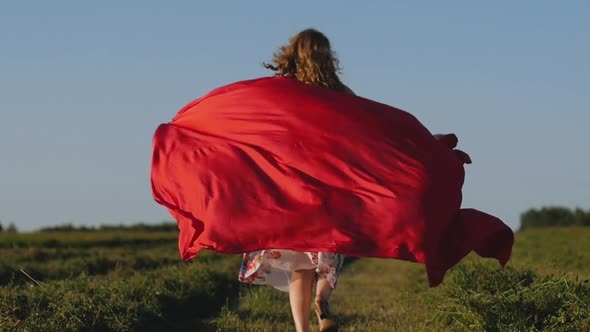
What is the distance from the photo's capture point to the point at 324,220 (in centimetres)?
845

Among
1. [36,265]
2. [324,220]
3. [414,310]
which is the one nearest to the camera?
[324,220]

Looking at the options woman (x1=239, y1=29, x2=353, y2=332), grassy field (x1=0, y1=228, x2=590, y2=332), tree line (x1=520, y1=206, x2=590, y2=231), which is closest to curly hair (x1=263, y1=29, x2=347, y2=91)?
woman (x1=239, y1=29, x2=353, y2=332)

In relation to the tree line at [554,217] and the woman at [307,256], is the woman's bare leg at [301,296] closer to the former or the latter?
the woman at [307,256]

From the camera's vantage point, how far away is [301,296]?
897cm

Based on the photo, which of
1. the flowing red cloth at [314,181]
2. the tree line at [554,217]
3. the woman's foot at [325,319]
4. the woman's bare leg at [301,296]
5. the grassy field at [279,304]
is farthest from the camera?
the tree line at [554,217]

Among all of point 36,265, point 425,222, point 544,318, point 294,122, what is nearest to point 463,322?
point 544,318

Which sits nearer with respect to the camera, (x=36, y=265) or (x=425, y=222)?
(x=425, y=222)

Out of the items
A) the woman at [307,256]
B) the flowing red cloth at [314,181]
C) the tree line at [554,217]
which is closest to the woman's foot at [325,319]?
the woman at [307,256]

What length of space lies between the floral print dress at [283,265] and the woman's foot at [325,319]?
172mm

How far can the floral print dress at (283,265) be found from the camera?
29.1 feet

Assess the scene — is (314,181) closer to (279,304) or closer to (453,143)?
(453,143)

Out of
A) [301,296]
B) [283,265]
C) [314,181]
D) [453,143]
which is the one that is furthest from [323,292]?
[453,143]

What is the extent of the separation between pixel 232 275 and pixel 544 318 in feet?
30.7

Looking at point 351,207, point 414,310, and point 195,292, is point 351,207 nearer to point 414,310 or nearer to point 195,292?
point 414,310
